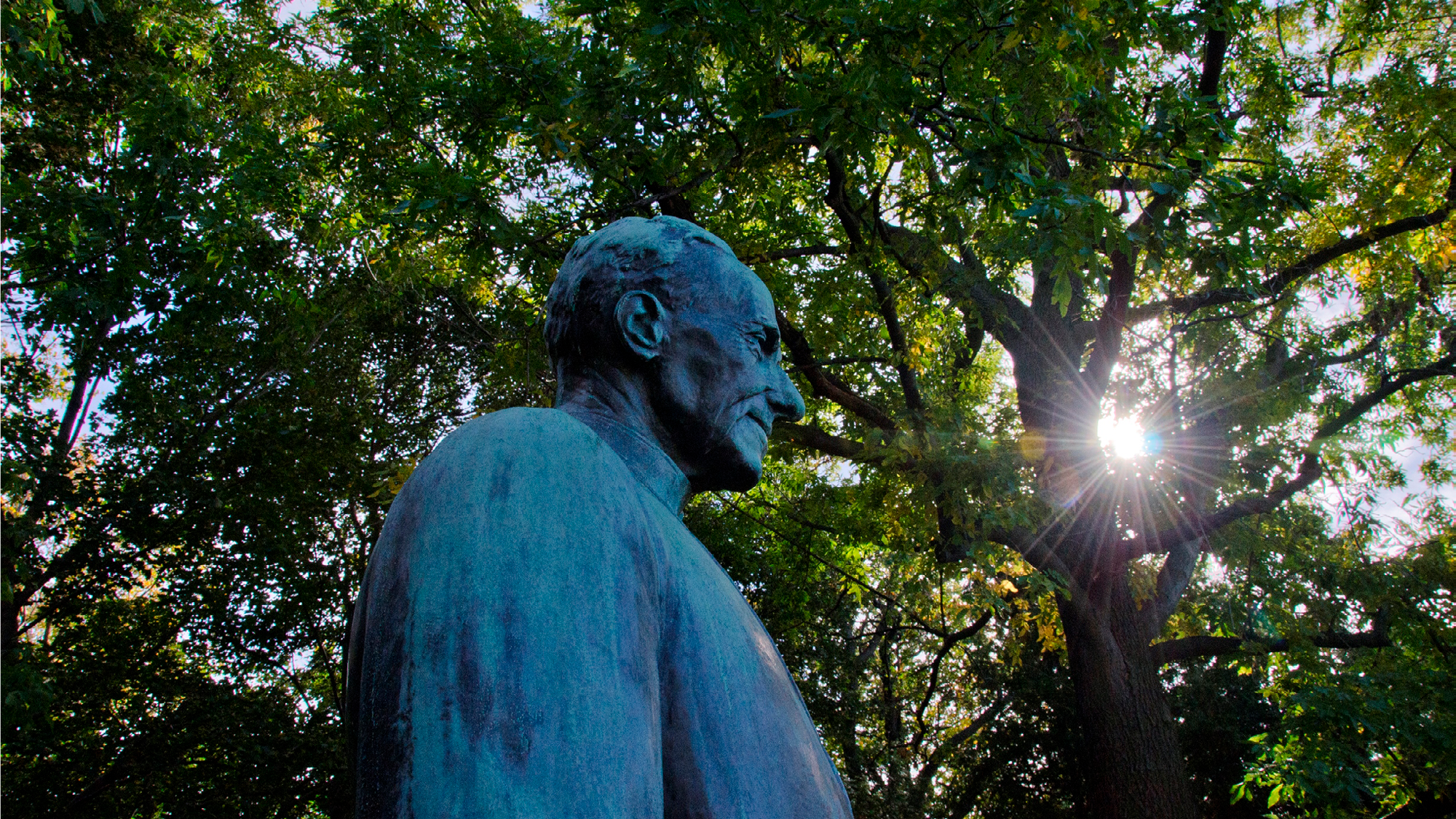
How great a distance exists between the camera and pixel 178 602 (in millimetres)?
9203

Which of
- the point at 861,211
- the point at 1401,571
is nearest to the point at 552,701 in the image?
the point at 861,211

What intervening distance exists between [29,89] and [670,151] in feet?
22.8

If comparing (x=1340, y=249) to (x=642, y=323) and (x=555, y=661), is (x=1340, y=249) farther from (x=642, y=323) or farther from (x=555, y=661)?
(x=555, y=661)

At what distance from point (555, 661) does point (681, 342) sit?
71 cm

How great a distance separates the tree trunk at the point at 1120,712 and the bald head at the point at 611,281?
6.55 meters

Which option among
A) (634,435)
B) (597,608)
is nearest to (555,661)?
(597,608)

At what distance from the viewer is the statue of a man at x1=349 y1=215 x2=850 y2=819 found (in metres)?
0.90

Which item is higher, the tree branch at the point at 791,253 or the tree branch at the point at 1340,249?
the tree branch at the point at 1340,249

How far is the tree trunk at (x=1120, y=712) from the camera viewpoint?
6.61 meters

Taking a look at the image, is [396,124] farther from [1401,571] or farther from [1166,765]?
[1401,571]

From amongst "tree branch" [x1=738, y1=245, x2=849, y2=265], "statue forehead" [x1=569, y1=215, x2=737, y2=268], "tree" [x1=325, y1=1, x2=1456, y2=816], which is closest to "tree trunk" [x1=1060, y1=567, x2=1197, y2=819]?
"tree" [x1=325, y1=1, x2=1456, y2=816]

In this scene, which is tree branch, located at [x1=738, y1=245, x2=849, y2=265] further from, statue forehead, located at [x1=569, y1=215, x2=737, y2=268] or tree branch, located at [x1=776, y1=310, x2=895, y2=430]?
statue forehead, located at [x1=569, y1=215, x2=737, y2=268]

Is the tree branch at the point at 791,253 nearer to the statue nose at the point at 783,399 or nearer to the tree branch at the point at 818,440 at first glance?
the tree branch at the point at 818,440

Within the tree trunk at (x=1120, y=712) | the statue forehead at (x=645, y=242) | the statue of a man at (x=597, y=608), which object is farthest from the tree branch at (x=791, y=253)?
the statue of a man at (x=597, y=608)
